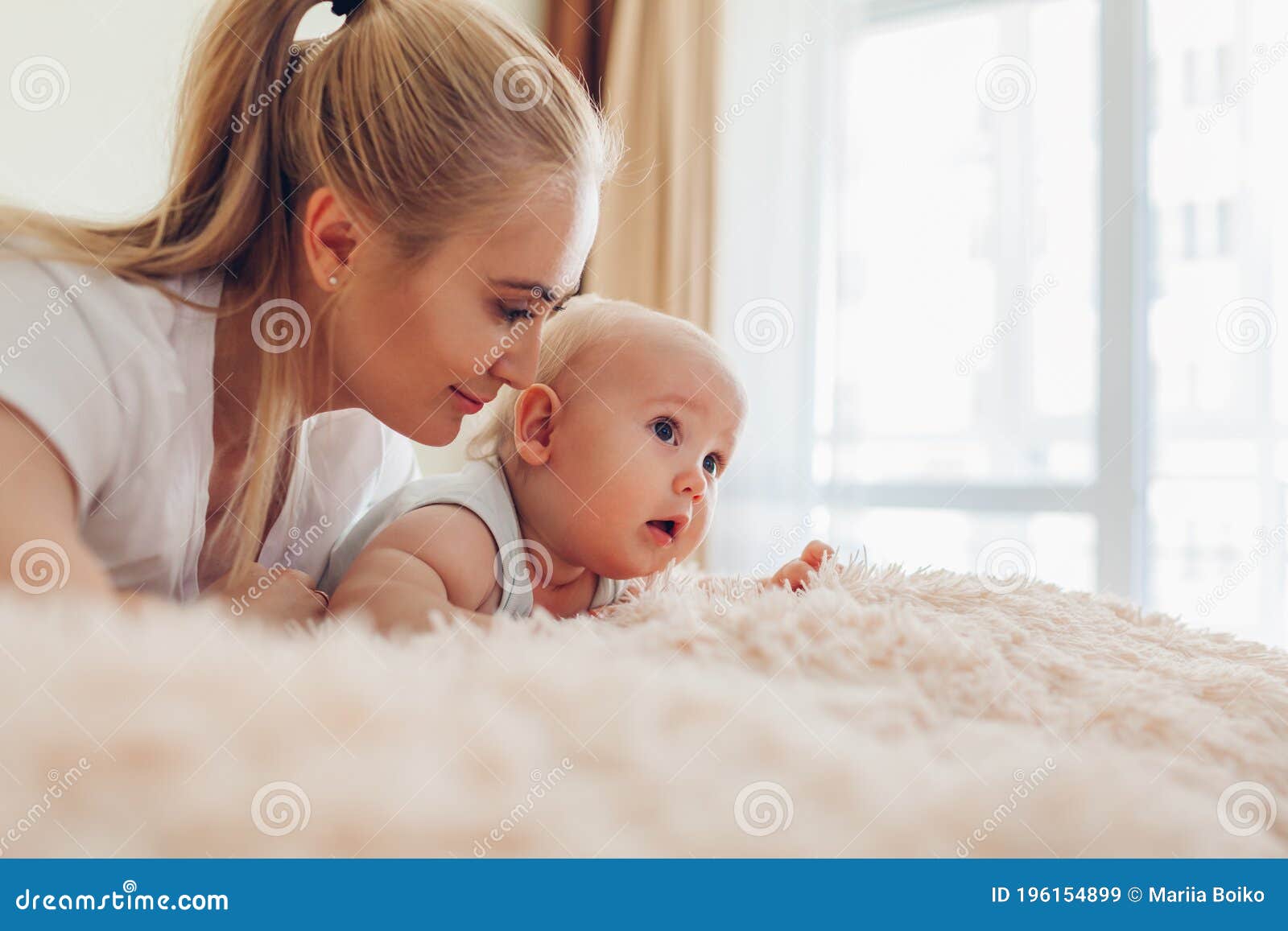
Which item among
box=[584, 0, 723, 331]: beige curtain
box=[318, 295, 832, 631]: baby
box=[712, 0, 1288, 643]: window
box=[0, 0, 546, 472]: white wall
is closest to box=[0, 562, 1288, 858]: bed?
box=[318, 295, 832, 631]: baby

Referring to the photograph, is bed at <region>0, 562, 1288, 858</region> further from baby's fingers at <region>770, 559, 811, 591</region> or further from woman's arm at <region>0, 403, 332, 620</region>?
baby's fingers at <region>770, 559, 811, 591</region>

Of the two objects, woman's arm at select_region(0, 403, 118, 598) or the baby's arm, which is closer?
woman's arm at select_region(0, 403, 118, 598)

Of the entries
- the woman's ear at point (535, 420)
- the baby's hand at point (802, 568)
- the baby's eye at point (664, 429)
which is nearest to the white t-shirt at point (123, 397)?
the woman's ear at point (535, 420)

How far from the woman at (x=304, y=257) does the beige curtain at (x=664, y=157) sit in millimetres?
2030

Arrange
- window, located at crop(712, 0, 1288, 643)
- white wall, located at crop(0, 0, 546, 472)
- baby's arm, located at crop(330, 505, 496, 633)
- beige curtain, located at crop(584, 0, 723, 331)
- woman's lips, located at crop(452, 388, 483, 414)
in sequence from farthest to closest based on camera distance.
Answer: beige curtain, located at crop(584, 0, 723, 331), window, located at crop(712, 0, 1288, 643), white wall, located at crop(0, 0, 546, 472), woman's lips, located at crop(452, 388, 483, 414), baby's arm, located at crop(330, 505, 496, 633)

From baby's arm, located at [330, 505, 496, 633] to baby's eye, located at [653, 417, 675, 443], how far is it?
18 centimetres

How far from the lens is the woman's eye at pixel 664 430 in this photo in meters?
0.87

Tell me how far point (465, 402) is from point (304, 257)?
0.18 meters

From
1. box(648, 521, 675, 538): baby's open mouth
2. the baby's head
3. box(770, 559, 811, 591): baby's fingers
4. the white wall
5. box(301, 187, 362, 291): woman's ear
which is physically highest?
the white wall

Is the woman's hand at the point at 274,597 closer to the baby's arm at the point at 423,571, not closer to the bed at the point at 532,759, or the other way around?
the baby's arm at the point at 423,571

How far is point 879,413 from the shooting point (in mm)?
2768

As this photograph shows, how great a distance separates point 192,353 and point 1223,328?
2.41 meters

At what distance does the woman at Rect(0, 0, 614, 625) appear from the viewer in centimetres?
74
